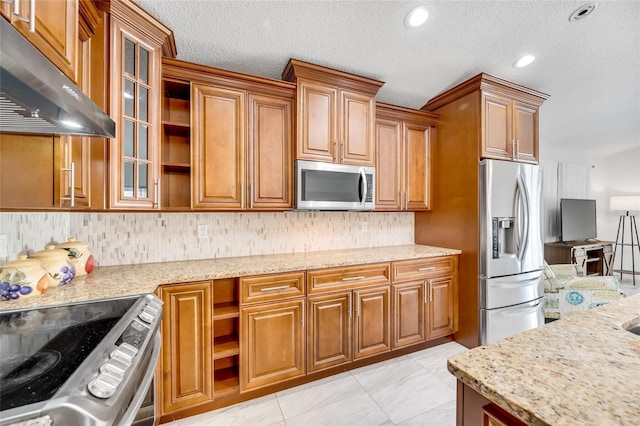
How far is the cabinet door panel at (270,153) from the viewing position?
209cm

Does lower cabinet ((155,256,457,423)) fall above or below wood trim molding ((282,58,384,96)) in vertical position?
below

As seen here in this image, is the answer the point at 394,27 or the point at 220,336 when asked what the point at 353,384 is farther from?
the point at 394,27

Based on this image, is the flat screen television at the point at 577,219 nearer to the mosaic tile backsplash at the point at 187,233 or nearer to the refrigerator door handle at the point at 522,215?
the refrigerator door handle at the point at 522,215

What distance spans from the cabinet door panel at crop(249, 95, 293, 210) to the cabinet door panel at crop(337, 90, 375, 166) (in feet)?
1.53

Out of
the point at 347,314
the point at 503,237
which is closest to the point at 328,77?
the point at 347,314

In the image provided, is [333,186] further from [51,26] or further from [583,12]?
[583,12]

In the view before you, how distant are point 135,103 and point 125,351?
147cm

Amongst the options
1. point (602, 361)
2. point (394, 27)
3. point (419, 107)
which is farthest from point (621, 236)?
point (602, 361)

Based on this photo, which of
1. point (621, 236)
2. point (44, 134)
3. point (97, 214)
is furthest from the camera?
point (621, 236)

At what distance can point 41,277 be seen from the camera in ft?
4.17

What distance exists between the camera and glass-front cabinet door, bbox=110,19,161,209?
154cm

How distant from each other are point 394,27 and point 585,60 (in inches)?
84.9

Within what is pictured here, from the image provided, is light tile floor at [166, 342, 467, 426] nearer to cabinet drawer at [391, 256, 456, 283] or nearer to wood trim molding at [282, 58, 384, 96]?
cabinet drawer at [391, 256, 456, 283]

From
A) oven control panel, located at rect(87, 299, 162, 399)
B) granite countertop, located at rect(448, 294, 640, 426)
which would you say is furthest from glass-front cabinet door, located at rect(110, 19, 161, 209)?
granite countertop, located at rect(448, 294, 640, 426)
